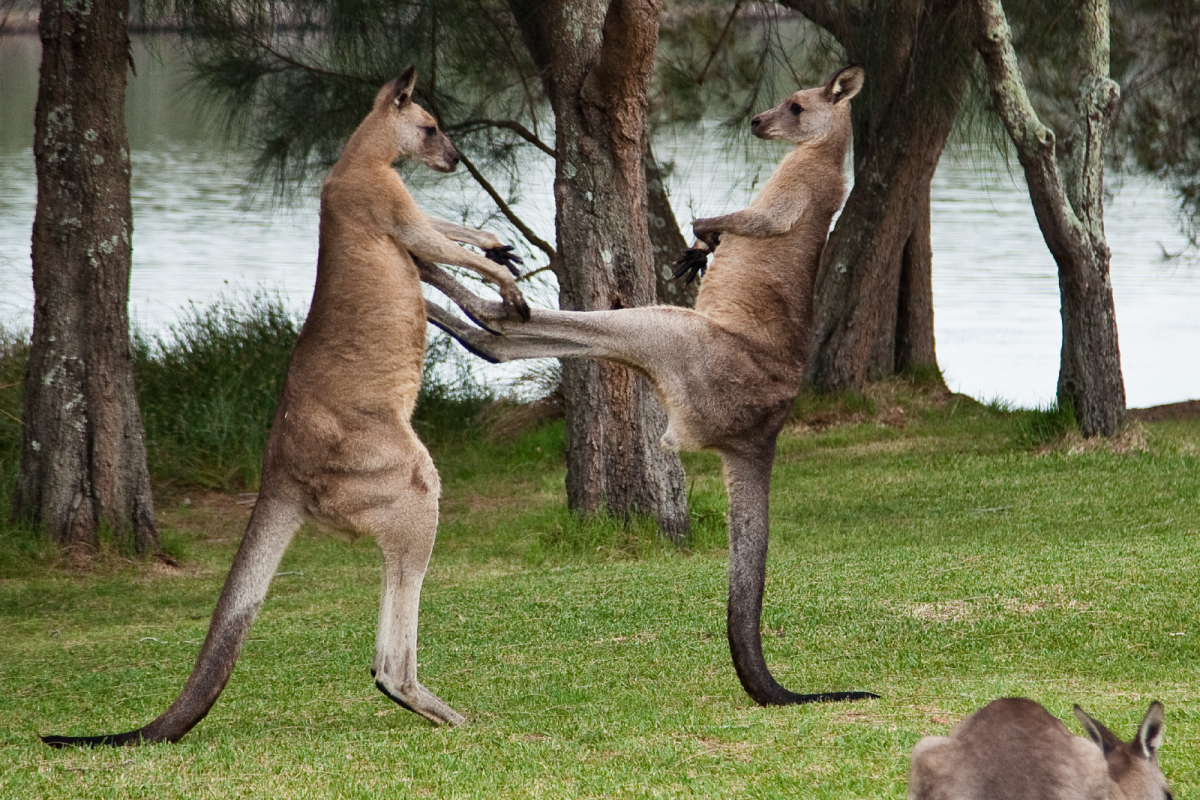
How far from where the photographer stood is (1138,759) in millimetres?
2803

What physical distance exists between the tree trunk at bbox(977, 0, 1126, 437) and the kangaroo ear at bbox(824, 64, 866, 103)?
541 centimetres

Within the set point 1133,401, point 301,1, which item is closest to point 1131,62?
point 1133,401

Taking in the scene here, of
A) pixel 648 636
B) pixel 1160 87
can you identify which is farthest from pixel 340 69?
pixel 1160 87

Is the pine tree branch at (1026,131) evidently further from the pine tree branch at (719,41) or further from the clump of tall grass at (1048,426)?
the pine tree branch at (719,41)

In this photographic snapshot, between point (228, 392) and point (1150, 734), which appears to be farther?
point (228, 392)

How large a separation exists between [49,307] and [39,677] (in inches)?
102

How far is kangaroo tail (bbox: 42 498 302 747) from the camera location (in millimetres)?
4082

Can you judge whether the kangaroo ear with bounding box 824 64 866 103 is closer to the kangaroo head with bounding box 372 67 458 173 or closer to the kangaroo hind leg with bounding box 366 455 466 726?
the kangaroo head with bounding box 372 67 458 173

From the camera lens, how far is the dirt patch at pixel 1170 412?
40.1 ft

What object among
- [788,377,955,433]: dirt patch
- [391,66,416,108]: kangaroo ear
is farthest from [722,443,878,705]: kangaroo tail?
[788,377,955,433]: dirt patch

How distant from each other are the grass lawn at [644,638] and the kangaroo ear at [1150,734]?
83 centimetres

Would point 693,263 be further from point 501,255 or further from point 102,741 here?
point 102,741

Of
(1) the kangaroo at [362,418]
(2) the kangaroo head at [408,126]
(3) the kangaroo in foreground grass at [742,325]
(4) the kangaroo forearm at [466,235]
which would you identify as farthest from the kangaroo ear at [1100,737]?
(2) the kangaroo head at [408,126]

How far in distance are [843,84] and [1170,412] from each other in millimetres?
9305
